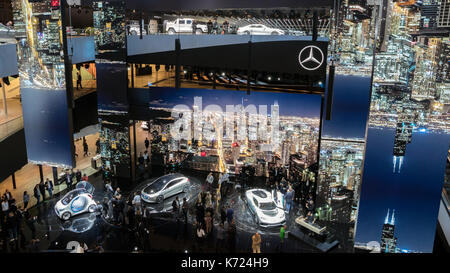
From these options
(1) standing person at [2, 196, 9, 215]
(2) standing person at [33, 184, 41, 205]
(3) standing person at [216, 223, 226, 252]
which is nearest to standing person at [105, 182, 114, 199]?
(2) standing person at [33, 184, 41, 205]

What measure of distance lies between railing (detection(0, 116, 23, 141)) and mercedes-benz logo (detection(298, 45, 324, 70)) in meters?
11.4

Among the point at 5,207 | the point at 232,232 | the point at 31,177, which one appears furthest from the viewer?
the point at 31,177

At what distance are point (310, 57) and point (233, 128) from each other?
487 centimetres

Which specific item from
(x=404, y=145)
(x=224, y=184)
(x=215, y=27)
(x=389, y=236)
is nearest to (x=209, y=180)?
(x=224, y=184)

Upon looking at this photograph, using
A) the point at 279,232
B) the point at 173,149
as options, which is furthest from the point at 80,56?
the point at 279,232

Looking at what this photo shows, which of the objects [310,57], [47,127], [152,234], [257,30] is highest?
[257,30]

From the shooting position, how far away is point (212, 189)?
15734 mm

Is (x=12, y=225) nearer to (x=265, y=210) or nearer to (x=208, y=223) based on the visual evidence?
(x=208, y=223)

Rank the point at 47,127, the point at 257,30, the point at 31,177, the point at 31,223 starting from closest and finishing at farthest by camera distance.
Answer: the point at 31,223
the point at 257,30
the point at 47,127
the point at 31,177

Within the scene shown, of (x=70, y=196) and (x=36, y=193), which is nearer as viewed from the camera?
(x=70, y=196)

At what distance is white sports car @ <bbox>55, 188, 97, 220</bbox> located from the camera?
13.3m

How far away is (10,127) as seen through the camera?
14.3 m

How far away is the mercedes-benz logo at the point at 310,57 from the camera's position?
1380 centimetres

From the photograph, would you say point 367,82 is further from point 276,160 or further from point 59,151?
point 59,151
